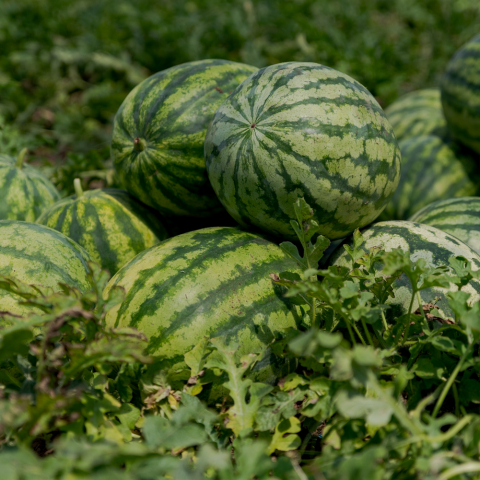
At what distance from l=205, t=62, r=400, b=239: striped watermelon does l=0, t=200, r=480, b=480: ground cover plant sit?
6.2 inches

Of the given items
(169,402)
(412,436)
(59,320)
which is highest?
(59,320)

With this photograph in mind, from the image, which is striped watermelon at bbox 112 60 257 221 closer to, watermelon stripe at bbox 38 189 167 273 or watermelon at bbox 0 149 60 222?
watermelon stripe at bbox 38 189 167 273

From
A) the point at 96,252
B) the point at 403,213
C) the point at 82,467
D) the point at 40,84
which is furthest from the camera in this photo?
the point at 40,84

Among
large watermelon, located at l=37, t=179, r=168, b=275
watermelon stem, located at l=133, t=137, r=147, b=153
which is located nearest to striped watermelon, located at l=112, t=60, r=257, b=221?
watermelon stem, located at l=133, t=137, r=147, b=153

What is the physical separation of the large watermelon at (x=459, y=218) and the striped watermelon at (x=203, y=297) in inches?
33.7

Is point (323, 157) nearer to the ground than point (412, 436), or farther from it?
farther from it

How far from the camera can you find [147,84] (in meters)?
2.31

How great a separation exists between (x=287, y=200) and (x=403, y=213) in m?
1.47

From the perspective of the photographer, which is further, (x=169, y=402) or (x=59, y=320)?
(x=169, y=402)

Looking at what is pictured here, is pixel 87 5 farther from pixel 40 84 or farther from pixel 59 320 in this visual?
pixel 59 320

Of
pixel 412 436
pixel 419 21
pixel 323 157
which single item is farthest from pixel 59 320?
pixel 419 21

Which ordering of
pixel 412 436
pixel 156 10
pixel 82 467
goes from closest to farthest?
pixel 82 467 < pixel 412 436 < pixel 156 10

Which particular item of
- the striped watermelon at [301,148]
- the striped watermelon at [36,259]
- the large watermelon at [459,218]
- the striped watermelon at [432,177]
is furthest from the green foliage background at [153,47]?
the striped watermelon at [36,259]

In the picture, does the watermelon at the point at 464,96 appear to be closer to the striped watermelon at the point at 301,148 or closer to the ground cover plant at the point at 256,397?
the striped watermelon at the point at 301,148
